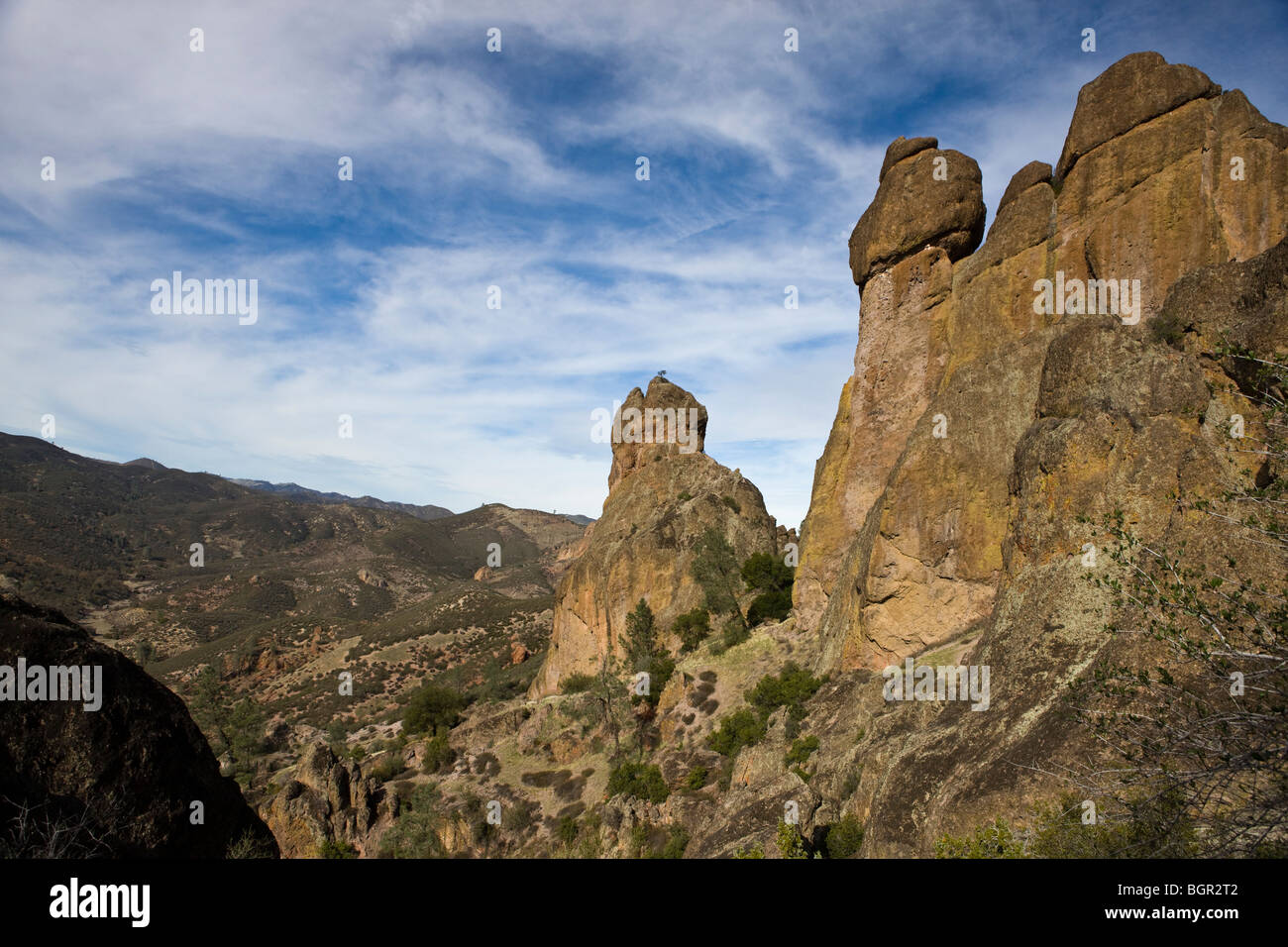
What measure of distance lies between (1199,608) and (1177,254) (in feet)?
59.0

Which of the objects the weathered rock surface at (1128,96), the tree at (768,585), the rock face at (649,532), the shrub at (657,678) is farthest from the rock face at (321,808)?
the weathered rock surface at (1128,96)

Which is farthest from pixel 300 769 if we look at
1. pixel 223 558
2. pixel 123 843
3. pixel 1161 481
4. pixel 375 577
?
pixel 223 558

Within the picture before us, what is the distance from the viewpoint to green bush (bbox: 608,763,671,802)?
3108 cm

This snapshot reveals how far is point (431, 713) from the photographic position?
5634 cm

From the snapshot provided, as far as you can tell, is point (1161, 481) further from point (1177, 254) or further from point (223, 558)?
point (223, 558)

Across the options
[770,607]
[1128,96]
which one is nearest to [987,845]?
[1128,96]

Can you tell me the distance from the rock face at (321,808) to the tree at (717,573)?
82.5ft

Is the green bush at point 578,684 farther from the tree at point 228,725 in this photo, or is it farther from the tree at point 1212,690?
the tree at point 1212,690

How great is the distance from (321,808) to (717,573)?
2872 centimetres

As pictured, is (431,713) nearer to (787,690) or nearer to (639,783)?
(639,783)

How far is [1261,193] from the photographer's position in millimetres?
18266

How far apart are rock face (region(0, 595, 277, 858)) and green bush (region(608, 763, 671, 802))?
19893 mm

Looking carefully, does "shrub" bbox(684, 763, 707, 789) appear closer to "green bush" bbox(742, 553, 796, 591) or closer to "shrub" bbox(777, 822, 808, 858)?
"green bush" bbox(742, 553, 796, 591)

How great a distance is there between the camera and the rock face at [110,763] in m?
10.4
